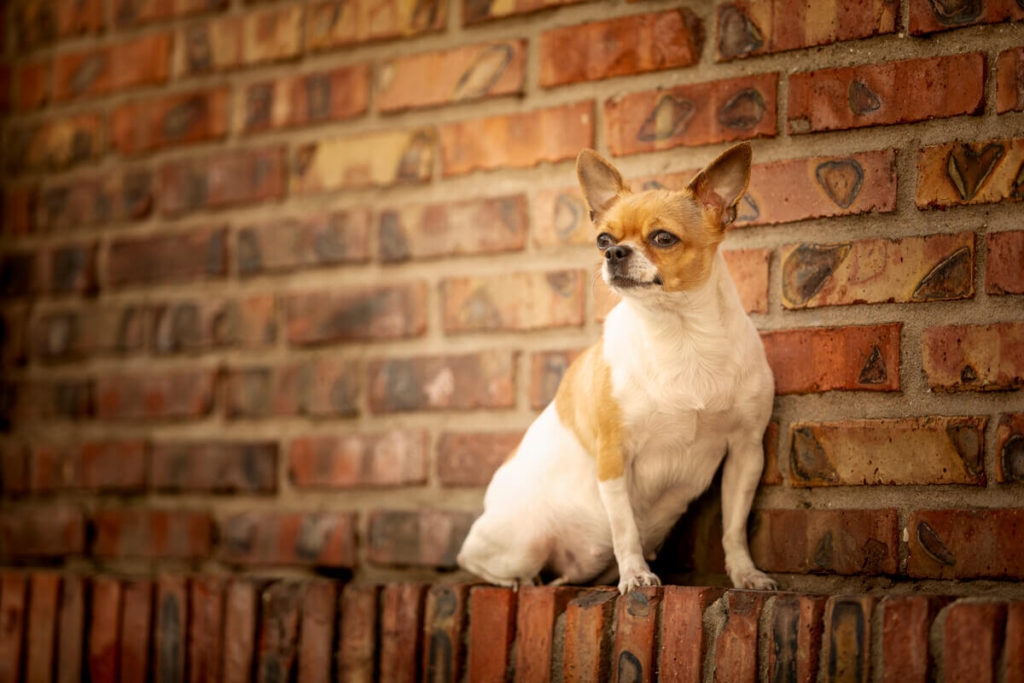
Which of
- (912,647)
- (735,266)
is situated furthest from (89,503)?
(912,647)

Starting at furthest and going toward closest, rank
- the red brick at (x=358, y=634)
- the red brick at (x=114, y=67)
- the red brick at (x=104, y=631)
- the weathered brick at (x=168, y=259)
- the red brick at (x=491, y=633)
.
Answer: the red brick at (x=114, y=67) → the weathered brick at (x=168, y=259) → the red brick at (x=104, y=631) → the red brick at (x=358, y=634) → the red brick at (x=491, y=633)

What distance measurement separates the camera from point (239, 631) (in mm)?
1788

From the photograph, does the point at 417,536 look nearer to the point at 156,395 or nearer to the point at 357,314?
the point at 357,314

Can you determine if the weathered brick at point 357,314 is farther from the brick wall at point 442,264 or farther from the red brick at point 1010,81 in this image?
the red brick at point 1010,81

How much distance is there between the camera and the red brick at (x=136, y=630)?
1.87m

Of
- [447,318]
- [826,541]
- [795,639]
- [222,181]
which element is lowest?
[795,639]

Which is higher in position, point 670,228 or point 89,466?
point 670,228

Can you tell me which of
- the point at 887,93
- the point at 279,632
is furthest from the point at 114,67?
the point at 887,93

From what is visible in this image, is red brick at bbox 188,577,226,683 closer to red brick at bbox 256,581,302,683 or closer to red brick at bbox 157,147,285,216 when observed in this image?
red brick at bbox 256,581,302,683

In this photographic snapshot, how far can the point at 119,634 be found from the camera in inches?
74.6

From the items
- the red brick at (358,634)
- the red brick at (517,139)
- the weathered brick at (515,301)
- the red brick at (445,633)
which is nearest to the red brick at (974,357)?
the weathered brick at (515,301)

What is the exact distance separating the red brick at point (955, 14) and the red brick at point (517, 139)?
0.55 m

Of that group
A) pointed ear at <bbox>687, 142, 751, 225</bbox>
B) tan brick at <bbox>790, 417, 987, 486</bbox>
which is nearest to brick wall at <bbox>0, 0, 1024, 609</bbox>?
tan brick at <bbox>790, 417, 987, 486</bbox>

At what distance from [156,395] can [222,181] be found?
48 cm
